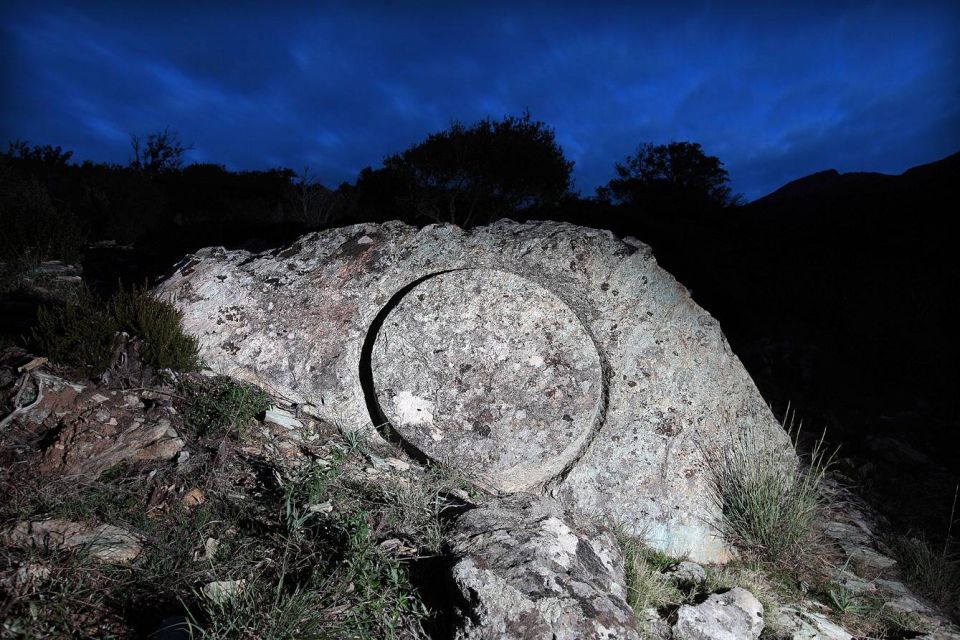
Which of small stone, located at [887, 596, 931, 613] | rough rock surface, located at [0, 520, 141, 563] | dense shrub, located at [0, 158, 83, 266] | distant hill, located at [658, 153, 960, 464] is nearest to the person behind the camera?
rough rock surface, located at [0, 520, 141, 563]

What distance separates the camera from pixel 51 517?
2.56 m

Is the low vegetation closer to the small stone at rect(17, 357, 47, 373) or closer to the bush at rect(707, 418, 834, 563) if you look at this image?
the small stone at rect(17, 357, 47, 373)

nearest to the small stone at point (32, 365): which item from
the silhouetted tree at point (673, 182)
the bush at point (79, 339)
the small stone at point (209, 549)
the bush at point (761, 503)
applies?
the bush at point (79, 339)

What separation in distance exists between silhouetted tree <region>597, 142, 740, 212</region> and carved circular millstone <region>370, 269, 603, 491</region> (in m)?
16.6

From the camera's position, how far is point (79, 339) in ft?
12.2

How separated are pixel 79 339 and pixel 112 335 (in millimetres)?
199

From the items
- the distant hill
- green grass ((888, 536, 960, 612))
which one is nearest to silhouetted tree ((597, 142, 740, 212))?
the distant hill

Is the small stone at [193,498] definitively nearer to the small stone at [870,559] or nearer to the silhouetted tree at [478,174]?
the small stone at [870,559]

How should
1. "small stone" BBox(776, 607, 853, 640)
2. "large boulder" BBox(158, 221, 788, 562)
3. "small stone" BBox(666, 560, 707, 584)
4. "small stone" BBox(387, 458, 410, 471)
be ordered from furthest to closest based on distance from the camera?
"large boulder" BBox(158, 221, 788, 562), "small stone" BBox(387, 458, 410, 471), "small stone" BBox(666, 560, 707, 584), "small stone" BBox(776, 607, 853, 640)

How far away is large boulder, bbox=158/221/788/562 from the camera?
3.63 m

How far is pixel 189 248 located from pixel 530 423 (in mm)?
8741

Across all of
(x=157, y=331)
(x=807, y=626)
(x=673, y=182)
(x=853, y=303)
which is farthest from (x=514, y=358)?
(x=673, y=182)

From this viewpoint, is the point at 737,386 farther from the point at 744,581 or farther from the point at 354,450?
the point at 354,450

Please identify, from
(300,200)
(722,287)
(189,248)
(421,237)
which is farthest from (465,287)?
(300,200)
